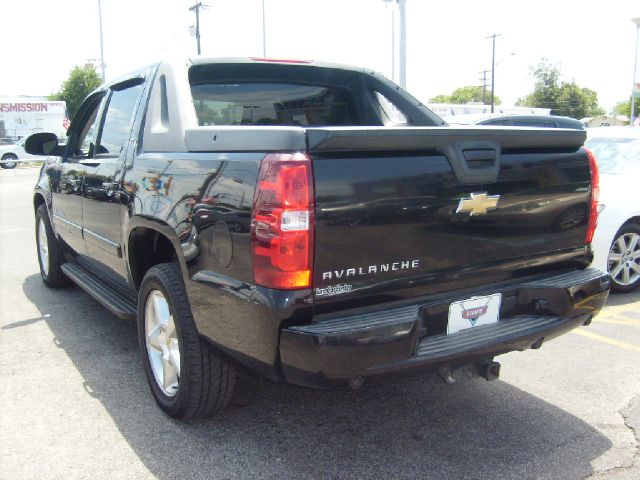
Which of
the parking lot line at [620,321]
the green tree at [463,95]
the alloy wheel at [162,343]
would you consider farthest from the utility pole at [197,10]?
the green tree at [463,95]

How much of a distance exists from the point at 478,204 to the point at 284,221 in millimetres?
972

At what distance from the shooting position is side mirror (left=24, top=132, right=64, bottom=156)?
5.08 metres

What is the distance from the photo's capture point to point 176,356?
3166mm

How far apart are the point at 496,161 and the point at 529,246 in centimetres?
50

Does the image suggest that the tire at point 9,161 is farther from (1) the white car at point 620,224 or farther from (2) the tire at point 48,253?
(1) the white car at point 620,224

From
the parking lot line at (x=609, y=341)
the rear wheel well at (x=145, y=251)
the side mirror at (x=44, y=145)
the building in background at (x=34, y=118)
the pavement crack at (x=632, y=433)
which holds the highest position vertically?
the building in background at (x=34, y=118)

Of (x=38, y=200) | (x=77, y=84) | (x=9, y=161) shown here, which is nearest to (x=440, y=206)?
(x=38, y=200)

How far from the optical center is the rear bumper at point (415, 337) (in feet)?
7.72

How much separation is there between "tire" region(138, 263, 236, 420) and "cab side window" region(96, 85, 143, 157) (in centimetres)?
110

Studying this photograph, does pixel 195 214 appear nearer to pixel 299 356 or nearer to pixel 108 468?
pixel 299 356

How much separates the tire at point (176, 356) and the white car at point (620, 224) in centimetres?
398

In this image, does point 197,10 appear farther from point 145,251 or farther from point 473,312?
point 473,312

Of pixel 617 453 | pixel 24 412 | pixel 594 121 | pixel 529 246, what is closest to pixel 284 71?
pixel 529 246

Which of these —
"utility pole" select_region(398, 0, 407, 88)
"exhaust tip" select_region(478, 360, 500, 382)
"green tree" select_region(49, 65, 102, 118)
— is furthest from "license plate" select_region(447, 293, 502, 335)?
"green tree" select_region(49, 65, 102, 118)
